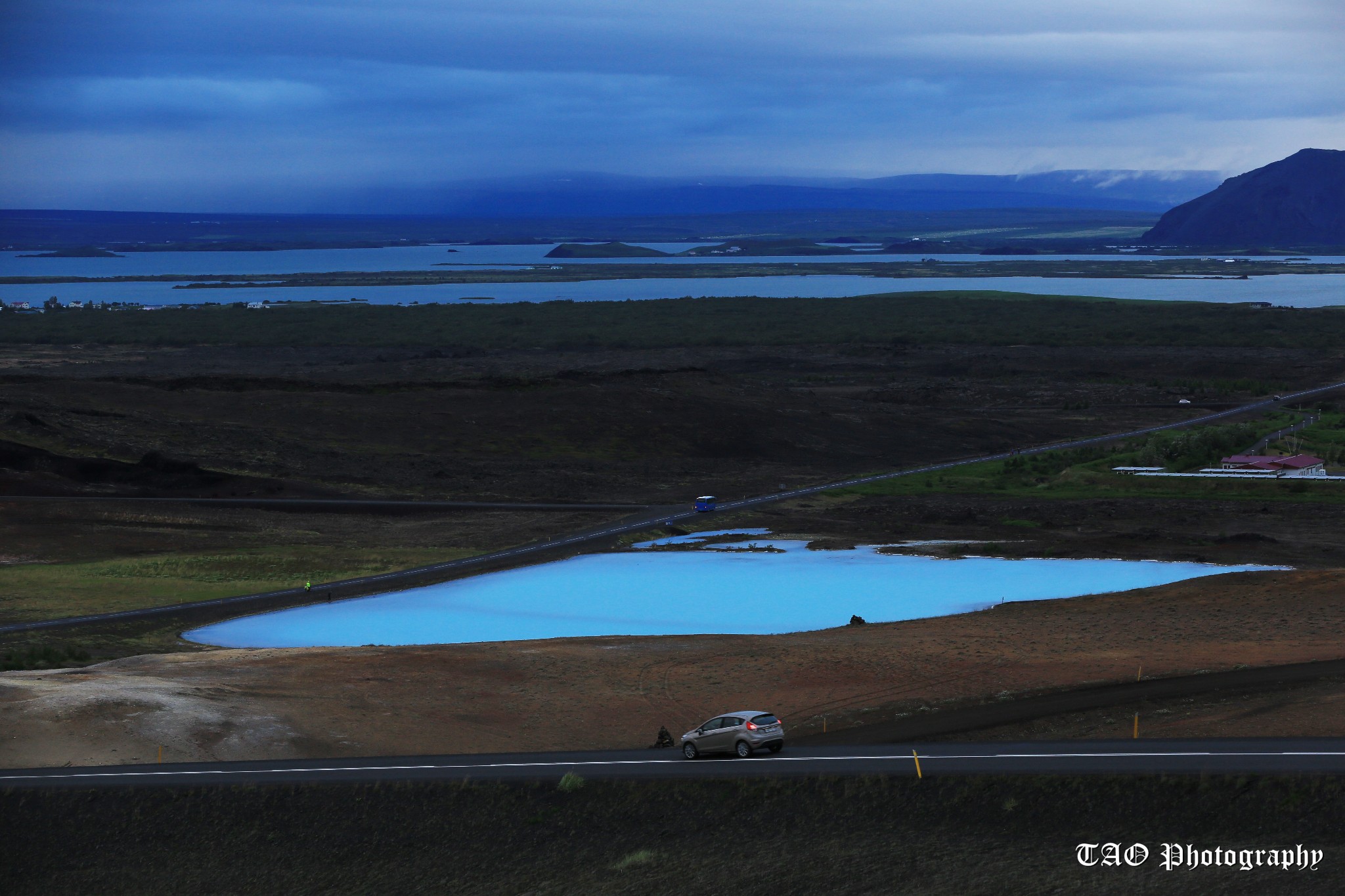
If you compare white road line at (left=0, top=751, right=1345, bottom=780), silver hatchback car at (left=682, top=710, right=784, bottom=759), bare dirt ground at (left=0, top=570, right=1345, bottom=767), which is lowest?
bare dirt ground at (left=0, top=570, right=1345, bottom=767)

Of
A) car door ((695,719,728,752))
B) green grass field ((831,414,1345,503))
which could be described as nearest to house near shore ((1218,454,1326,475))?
green grass field ((831,414,1345,503))

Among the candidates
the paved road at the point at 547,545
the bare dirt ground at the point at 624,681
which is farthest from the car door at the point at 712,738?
the paved road at the point at 547,545

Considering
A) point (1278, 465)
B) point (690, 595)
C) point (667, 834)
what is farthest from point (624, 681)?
point (1278, 465)

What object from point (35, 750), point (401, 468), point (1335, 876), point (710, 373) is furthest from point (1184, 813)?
point (710, 373)

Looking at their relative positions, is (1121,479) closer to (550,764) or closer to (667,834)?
(550,764)

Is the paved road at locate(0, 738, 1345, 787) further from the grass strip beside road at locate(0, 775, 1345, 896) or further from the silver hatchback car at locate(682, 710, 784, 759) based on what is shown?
the grass strip beside road at locate(0, 775, 1345, 896)

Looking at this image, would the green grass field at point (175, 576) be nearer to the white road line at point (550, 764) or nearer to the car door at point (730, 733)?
the white road line at point (550, 764)
